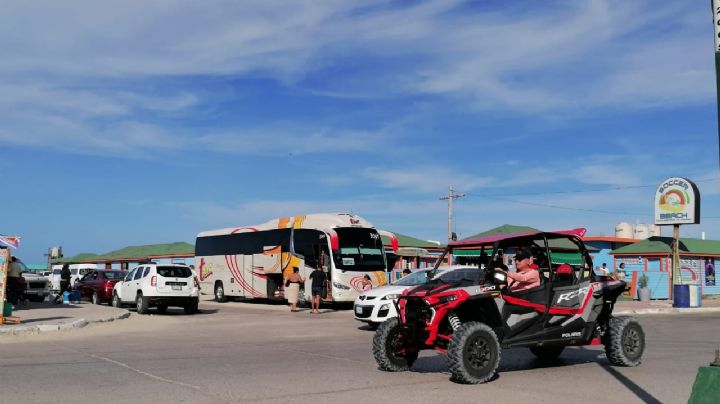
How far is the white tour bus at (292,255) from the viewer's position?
26.8m

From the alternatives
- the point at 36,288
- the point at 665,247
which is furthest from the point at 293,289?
the point at 665,247

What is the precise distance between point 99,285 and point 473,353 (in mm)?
24421

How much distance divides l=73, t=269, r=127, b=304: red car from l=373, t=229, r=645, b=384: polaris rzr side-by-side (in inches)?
877

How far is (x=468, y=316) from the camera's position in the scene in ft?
31.5

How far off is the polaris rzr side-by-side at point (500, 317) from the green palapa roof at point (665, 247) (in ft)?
106

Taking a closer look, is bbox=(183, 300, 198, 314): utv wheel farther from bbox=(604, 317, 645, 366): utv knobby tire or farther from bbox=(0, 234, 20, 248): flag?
bbox=(604, 317, 645, 366): utv knobby tire

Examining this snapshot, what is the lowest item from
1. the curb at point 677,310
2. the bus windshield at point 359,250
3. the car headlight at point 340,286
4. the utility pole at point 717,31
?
the curb at point 677,310

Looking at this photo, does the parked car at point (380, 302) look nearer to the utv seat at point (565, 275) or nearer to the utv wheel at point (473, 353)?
the utv seat at point (565, 275)

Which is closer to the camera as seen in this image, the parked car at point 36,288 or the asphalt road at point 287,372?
the asphalt road at point 287,372

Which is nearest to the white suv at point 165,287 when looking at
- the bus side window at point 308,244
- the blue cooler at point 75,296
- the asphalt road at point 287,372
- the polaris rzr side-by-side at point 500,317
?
the bus side window at point 308,244

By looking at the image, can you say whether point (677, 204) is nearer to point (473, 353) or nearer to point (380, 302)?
point (380, 302)

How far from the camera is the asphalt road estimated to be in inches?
321

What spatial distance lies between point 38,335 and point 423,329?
34.5ft

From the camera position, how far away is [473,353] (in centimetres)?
895
